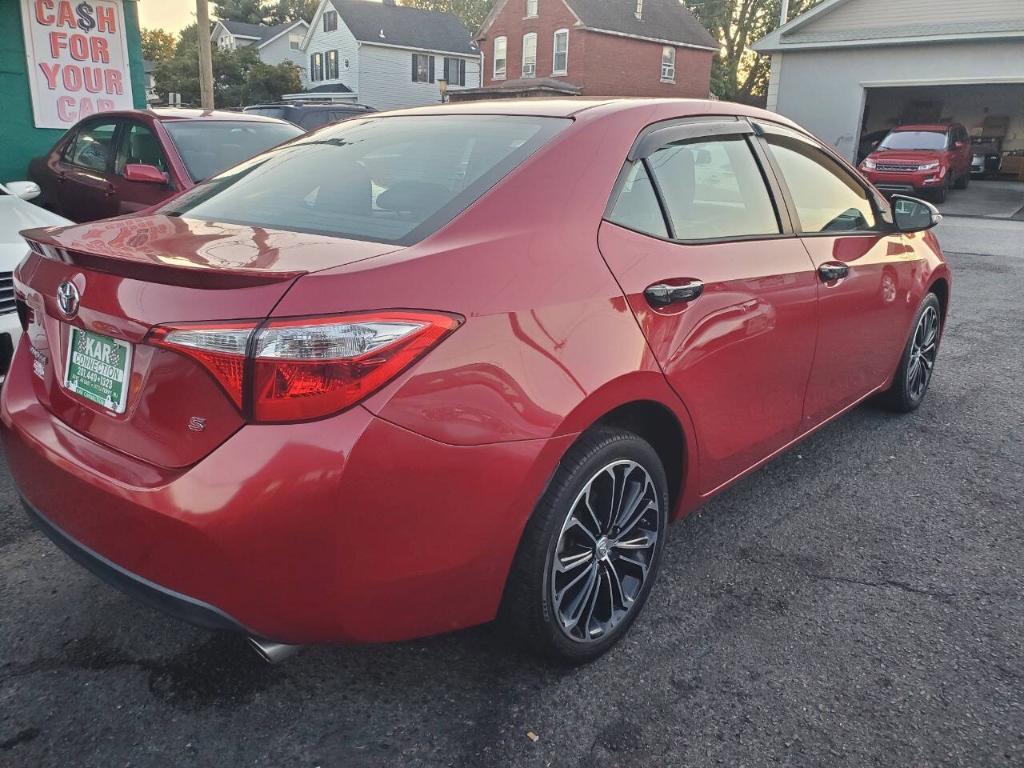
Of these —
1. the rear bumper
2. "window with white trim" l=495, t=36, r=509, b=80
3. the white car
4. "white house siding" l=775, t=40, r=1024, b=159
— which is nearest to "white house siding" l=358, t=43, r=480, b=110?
"window with white trim" l=495, t=36, r=509, b=80

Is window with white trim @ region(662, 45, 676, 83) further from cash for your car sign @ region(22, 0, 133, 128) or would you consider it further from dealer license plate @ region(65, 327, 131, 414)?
dealer license plate @ region(65, 327, 131, 414)

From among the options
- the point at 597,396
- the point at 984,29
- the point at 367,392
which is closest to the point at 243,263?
the point at 367,392

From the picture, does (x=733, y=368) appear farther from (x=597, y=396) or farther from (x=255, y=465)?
(x=255, y=465)

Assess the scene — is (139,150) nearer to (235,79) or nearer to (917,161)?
(917,161)

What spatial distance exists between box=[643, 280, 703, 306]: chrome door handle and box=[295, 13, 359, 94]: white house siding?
151 ft

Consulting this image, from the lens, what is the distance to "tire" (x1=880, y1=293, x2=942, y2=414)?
453cm

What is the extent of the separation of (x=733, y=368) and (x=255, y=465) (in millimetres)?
1651

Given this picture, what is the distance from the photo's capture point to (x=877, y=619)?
2.79 m

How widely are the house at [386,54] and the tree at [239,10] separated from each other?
2370 centimetres

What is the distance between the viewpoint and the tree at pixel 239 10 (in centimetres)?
6944

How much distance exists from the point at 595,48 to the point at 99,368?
132ft

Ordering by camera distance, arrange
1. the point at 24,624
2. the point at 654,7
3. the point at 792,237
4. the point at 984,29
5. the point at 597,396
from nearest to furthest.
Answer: the point at 597,396 → the point at 24,624 → the point at 792,237 → the point at 984,29 → the point at 654,7

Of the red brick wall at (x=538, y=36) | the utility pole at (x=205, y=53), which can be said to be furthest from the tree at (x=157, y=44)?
the utility pole at (x=205, y=53)

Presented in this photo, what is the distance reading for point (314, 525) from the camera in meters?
1.82
